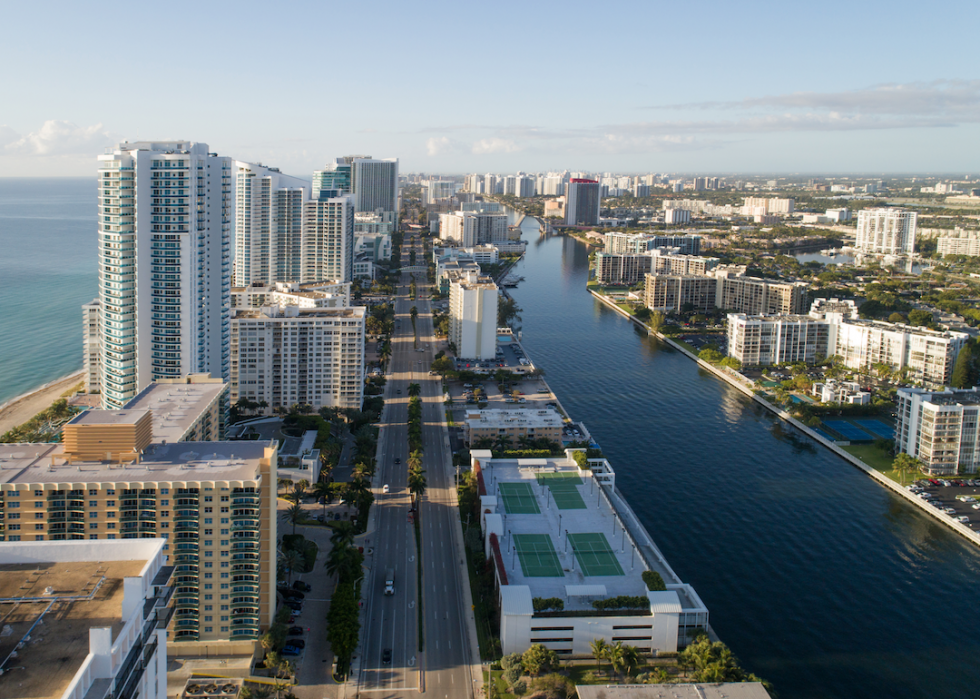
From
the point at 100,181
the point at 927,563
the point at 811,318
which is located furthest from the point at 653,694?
the point at 811,318

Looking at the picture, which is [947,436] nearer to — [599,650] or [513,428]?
[513,428]

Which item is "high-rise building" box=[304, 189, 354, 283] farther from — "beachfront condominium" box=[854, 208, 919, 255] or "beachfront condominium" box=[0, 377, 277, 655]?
"beachfront condominium" box=[854, 208, 919, 255]

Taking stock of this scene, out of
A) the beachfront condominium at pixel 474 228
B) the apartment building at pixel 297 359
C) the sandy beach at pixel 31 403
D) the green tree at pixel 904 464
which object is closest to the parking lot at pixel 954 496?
the green tree at pixel 904 464

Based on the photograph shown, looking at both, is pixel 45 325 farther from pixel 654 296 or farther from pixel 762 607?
pixel 762 607

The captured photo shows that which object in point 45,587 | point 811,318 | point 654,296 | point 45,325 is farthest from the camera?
point 654,296

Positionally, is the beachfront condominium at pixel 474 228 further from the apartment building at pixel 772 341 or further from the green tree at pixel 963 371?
the green tree at pixel 963 371

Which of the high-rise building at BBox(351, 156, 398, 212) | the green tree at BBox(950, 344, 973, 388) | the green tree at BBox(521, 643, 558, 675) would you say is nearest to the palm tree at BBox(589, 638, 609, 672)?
the green tree at BBox(521, 643, 558, 675)
